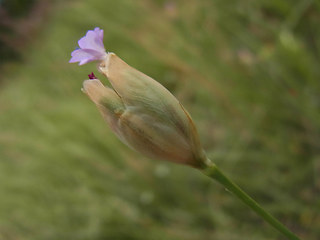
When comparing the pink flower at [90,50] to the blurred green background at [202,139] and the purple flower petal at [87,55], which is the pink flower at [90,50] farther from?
the blurred green background at [202,139]

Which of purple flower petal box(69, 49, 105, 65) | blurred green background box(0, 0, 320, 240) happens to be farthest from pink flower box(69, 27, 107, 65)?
blurred green background box(0, 0, 320, 240)

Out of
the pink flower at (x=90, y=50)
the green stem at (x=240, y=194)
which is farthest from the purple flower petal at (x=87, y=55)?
the green stem at (x=240, y=194)

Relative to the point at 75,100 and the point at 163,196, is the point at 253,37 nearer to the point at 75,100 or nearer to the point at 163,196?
the point at 163,196

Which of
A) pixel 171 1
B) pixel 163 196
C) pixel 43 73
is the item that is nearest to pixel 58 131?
pixel 163 196

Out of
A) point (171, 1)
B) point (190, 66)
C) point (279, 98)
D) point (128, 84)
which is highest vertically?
point (171, 1)

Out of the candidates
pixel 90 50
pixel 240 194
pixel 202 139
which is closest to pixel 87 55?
pixel 90 50

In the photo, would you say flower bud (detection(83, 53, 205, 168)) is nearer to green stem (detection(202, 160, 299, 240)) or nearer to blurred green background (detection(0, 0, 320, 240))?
green stem (detection(202, 160, 299, 240))
